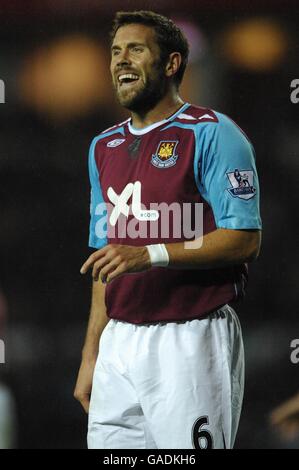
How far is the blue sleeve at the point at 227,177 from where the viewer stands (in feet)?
8.35

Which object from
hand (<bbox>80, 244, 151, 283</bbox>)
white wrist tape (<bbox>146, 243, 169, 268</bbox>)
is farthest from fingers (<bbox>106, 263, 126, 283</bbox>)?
white wrist tape (<bbox>146, 243, 169, 268</bbox>)

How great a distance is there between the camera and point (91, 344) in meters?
2.83

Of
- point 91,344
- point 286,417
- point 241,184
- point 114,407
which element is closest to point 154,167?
→ point 241,184

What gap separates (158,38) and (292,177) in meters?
0.68

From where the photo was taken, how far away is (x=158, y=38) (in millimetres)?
2734

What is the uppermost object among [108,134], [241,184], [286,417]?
[108,134]

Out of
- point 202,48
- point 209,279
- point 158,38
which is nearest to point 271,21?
point 202,48

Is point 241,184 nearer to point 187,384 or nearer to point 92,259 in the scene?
point 92,259

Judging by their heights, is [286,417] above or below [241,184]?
below

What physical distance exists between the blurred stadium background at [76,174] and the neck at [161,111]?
0.13m

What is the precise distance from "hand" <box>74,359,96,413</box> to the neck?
845 millimetres

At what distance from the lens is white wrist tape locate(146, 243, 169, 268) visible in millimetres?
2539

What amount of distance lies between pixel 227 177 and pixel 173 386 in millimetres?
674

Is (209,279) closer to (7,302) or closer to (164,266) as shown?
(164,266)
